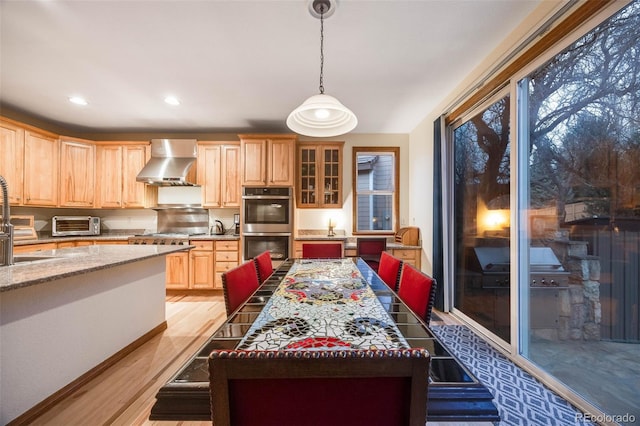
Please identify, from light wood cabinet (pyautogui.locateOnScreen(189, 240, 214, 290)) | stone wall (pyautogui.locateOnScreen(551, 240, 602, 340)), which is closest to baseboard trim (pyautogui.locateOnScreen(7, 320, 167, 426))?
light wood cabinet (pyautogui.locateOnScreen(189, 240, 214, 290))

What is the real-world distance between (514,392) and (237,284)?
6.57 ft

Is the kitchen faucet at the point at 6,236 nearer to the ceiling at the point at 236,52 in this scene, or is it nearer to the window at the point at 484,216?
the ceiling at the point at 236,52

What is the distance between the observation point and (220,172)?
4.18 meters

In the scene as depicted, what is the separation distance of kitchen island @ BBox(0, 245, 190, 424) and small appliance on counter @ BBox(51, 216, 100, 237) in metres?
2.14

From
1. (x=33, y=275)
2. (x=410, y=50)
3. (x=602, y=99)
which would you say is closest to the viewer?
(x=33, y=275)

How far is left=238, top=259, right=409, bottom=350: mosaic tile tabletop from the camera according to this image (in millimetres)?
845

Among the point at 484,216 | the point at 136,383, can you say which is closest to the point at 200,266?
the point at 136,383

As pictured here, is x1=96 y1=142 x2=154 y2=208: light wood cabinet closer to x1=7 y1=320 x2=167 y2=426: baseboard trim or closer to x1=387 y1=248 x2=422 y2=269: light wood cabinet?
x1=7 y1=320 x2=167 y2=426: baseboard trim

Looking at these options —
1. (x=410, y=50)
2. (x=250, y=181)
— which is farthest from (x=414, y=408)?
(x=250, y=181)

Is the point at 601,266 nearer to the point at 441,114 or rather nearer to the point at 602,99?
the point at 602,99

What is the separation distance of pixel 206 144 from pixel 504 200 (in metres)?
4.04

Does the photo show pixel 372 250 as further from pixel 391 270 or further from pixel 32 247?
pixel 32 247

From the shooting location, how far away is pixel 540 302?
202 centimetres

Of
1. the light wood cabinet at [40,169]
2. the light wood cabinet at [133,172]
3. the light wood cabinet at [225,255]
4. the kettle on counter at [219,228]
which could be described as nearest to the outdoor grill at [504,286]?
the light wood cabinet at [225,255]
